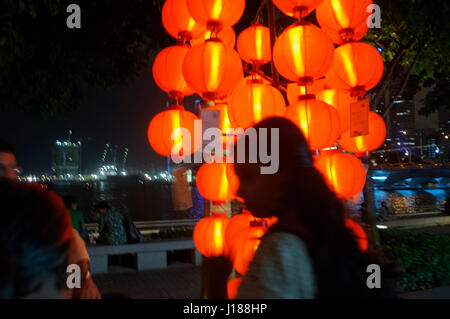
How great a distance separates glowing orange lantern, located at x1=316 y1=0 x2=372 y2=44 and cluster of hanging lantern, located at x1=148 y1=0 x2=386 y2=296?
0.01 m

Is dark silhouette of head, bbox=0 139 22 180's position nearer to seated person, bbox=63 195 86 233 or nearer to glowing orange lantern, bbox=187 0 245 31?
glowing orange lantern, bbox=187 0 245 31

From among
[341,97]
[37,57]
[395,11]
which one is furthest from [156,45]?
[341,97]

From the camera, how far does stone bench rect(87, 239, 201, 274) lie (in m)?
7.28

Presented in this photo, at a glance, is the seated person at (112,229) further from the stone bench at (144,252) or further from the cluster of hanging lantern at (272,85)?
the cluster of hanging lantern at (272,85)

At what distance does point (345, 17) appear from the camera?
3459 millimetres

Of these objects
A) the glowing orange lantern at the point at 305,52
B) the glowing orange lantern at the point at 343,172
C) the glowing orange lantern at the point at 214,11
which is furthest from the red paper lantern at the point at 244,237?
the glowing orange lantern at the point at 214,11

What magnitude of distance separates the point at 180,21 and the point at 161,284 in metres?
5.24

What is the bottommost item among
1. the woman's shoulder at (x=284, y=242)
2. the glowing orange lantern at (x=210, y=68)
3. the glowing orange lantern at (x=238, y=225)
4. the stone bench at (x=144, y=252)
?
the stone bench at (x=144, y=252)

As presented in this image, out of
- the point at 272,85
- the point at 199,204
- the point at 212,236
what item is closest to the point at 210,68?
the point at 272,85

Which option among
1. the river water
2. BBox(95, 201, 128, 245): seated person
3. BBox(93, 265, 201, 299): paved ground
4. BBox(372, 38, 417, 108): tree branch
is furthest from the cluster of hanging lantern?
BBox(95, 201, 128, 245): seated person

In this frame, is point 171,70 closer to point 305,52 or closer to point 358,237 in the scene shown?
point 305,52

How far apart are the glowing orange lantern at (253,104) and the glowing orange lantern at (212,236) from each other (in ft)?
3.94

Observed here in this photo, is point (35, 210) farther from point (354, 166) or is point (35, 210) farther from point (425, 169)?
point (425, 169)

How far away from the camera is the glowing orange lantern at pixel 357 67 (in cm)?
347
